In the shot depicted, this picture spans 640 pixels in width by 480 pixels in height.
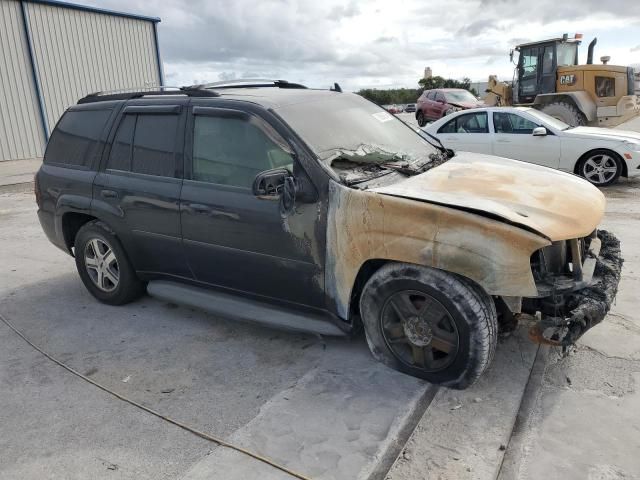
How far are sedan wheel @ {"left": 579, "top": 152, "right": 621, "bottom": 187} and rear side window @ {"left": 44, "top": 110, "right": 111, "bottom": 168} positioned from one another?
7.83 m

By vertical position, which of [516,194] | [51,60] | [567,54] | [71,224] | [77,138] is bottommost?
[71,224]

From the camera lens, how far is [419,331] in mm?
3176

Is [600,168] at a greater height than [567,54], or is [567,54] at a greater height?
[567,54]

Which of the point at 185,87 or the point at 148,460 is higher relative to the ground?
the point at 185,87

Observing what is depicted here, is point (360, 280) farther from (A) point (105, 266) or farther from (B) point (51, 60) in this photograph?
(B) point (51, 60)

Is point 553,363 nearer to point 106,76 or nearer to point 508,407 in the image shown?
Answer: point 508,407

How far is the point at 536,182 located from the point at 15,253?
6203mm

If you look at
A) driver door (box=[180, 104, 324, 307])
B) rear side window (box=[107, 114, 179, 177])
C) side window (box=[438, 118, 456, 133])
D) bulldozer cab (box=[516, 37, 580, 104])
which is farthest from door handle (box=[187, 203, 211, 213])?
bulldozer cab (box=[516, 37, 580, 104])

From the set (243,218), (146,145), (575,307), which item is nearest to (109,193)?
(146,145)

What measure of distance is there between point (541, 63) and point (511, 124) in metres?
6.73

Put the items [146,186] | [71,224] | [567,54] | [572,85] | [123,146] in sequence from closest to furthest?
[146,186], [123,146], [71,224], [572,85], [567,54]

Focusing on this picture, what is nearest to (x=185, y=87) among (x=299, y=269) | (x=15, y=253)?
(x=299, y=269)

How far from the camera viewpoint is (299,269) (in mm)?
3461

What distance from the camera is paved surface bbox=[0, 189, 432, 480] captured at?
2.68m
